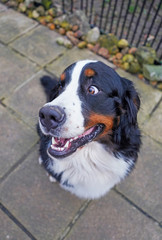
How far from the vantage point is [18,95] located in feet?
11.0

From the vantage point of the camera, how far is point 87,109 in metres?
1.73

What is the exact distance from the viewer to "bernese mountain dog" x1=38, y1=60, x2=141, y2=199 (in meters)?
1.63

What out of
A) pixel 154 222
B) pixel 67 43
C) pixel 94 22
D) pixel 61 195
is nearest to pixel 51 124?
pixel 61 195

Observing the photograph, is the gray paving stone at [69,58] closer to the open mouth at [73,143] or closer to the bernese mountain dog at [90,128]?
the bernese mountain dog at [90,128]

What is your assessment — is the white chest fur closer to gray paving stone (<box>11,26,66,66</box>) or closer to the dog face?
the dog face

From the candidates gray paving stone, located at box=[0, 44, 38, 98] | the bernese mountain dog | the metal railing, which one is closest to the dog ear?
the bernese mountain dog

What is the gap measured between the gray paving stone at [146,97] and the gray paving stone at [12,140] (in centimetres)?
164

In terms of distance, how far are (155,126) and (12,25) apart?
331 cm

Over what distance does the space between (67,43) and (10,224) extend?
3.08 metres

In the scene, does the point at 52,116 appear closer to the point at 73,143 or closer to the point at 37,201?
A: the point at 73,143

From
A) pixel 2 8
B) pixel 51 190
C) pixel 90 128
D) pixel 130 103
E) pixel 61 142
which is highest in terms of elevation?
pixel 130 103

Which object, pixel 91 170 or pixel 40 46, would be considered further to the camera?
pixel 40 46

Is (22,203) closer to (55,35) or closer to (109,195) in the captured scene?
(109,195)

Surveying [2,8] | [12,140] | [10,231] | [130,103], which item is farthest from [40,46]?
[10,231]
